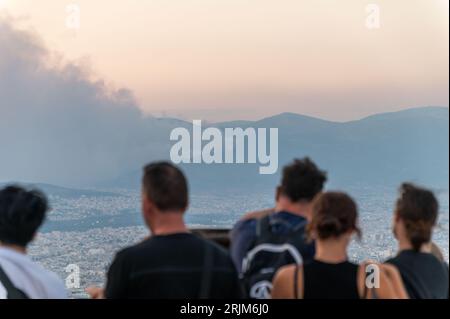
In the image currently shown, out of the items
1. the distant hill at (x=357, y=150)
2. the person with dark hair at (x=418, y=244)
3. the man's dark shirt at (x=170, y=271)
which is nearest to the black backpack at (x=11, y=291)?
the man's dark shirt at (x=170, y=271)

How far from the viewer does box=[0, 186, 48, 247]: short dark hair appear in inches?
84.4

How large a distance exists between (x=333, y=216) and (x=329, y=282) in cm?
21

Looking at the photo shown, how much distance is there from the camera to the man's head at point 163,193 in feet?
6.68

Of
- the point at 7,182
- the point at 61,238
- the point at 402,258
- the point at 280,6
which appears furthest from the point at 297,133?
the point at 7,182

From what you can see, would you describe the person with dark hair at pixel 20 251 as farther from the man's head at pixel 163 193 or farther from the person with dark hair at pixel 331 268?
the person with dark hair at pixel 331 268

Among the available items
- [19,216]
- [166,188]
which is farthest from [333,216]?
[19,216]

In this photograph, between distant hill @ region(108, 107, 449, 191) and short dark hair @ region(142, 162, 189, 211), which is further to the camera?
distant hill @ region(108, 107, 449, 191)

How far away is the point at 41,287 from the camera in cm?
213

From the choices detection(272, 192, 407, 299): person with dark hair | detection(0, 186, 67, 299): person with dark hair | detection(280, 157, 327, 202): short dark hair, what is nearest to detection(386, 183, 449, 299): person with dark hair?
detection(272, 192, 407, 299): person with dark hair

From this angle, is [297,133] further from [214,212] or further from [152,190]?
[152,190]

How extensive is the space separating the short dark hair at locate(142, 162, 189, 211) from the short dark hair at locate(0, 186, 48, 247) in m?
0.39

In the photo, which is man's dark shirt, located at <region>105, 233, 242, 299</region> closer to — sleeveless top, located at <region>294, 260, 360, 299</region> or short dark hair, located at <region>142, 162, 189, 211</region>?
short dark hair, located at <region>142, 162, 189, 211</region>

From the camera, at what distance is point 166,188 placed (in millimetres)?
2039

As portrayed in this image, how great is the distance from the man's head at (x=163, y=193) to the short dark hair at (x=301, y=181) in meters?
0.52
